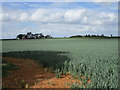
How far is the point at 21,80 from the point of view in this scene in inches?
384

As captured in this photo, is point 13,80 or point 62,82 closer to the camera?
point 62,82

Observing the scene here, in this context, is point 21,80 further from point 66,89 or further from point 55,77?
point 66,89

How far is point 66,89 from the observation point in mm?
8008

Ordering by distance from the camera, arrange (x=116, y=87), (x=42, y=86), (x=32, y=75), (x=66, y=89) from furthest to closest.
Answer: (x=32, y=75) < (x=42, y=86) < (x=66, y=89) < (x=116, y=87)

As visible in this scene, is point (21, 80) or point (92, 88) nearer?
point (92, 88)

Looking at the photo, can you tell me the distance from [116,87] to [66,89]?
1.95 meters

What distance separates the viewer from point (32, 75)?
10891 mm

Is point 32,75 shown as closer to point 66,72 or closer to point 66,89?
point 66,72

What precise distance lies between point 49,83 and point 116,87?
2.99m

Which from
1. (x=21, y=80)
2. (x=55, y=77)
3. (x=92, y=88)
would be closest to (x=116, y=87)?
(x=92, y=88)

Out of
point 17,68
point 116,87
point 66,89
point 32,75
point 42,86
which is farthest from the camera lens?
point 17,68

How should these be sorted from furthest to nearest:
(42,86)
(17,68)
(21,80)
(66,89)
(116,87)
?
(17,68) < (21,80) < (42,86) < (66,89) < (116,87)

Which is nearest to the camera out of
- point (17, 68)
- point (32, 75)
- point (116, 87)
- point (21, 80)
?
point (116, 87)

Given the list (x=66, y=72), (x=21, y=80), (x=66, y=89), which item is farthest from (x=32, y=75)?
(x=66, y=89)
